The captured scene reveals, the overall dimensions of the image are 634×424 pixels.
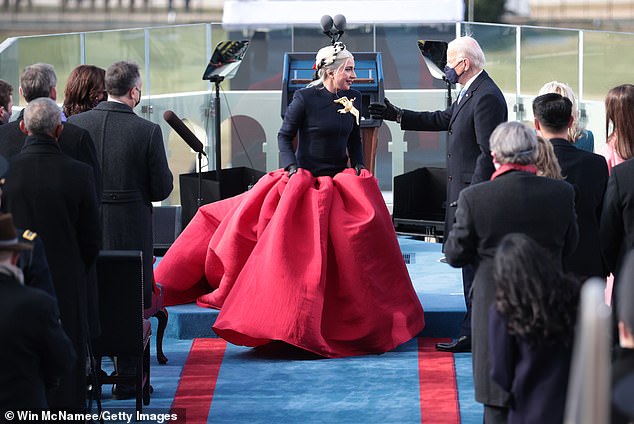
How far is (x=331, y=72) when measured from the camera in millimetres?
6145

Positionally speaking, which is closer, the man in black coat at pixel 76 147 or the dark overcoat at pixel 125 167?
the man in black coat at pixel 76 147

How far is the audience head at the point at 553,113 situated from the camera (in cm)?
462

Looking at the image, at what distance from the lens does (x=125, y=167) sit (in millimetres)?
5223

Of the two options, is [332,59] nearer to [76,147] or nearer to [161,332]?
[161,332]

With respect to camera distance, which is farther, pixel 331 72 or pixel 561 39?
pixel 561 39

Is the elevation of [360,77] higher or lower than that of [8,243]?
higher

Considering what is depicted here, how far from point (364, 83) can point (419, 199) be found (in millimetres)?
1149

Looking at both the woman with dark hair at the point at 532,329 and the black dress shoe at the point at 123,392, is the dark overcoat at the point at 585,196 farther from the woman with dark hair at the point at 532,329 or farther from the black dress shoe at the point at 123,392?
the black dress shoe at the point at 123,392

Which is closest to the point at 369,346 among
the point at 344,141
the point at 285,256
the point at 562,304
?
the point at 285,256

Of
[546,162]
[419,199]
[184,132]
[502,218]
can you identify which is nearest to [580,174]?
[546,162]

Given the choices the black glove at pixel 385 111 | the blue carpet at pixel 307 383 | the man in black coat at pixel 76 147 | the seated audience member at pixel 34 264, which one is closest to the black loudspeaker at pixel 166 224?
the blue carpet at pixel 307 383

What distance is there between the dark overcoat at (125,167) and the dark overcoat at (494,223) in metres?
1.69

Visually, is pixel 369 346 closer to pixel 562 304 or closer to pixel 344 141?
pixel 344 141

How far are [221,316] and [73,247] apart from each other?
1806 mm
